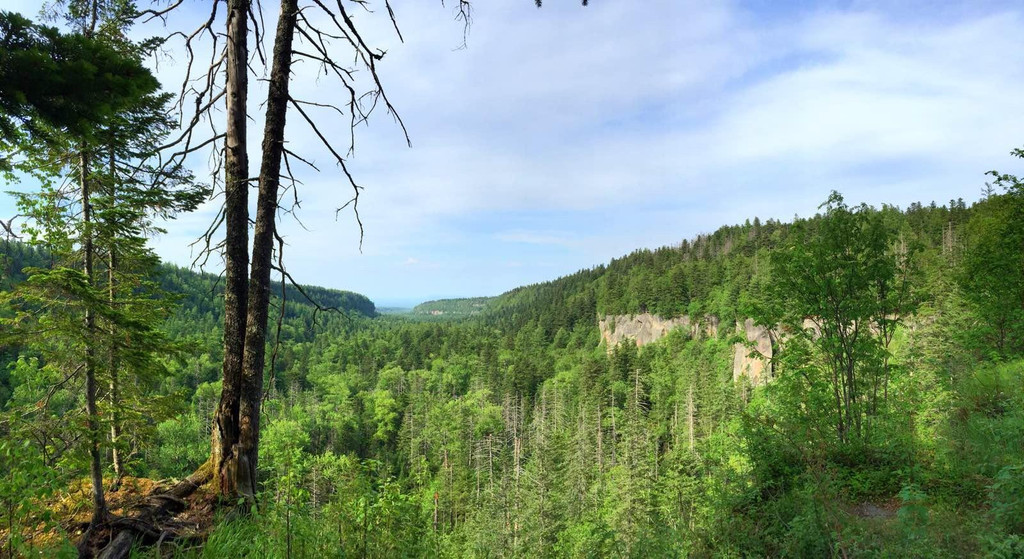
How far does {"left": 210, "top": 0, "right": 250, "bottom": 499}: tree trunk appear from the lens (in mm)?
3713

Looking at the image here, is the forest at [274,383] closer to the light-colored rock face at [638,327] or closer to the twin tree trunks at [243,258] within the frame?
the twin tree trunks at [243,258]

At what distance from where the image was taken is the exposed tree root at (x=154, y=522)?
3246 mm

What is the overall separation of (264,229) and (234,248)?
33 centimetres

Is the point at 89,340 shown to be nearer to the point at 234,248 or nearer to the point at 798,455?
the point at 234,248

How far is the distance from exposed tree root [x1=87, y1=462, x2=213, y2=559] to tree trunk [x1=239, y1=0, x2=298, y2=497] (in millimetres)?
606

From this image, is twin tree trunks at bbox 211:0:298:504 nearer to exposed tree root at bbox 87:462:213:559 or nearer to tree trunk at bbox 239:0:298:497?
tree trunk at bbox 239:0:298:497

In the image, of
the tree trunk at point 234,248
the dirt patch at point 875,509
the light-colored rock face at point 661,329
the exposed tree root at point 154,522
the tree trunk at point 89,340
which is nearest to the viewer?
the exposed tree root at point 154,522

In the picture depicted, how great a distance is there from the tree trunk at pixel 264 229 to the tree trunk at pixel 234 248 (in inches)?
4.0

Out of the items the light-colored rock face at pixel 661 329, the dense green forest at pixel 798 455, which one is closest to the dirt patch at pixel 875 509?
the dense green forest at pixel 798 455

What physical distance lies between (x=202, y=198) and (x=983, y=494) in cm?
1162

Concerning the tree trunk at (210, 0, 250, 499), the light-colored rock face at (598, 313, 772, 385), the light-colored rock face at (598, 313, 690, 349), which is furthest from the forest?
the light-colored rock face at (598, 313, 690, 349)

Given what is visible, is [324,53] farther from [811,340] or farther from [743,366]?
[743,366]

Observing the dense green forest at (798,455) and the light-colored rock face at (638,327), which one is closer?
the dense green forest at (798,455)

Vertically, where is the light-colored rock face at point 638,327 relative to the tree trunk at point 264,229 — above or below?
below
